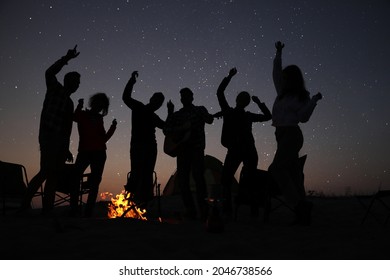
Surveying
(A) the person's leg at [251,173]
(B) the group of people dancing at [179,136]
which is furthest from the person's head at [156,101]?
(A) the person's leg at [251,173]

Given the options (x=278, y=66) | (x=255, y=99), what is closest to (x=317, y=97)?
(x=278, y=66)

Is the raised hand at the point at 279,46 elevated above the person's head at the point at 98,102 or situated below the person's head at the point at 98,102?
above

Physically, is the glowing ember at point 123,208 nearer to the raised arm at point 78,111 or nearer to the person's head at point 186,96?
the raised arm at point 78,111

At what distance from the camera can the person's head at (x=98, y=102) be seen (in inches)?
225

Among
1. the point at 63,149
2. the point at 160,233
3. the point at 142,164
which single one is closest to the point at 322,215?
the point at 142,164

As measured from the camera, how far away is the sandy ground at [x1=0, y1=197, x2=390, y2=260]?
3.11 m

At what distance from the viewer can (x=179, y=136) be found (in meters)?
5.36

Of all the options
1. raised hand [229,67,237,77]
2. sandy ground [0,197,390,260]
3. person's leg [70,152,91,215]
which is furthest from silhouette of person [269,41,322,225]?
person's leg [70,152,91,215]

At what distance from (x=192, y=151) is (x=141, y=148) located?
714 mm

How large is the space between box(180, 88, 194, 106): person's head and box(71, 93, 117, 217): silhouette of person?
1.10m

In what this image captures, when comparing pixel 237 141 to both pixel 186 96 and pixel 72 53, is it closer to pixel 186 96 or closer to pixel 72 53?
pixel 186 96

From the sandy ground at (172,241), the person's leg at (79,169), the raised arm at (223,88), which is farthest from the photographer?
the raised arm at (223,88)
